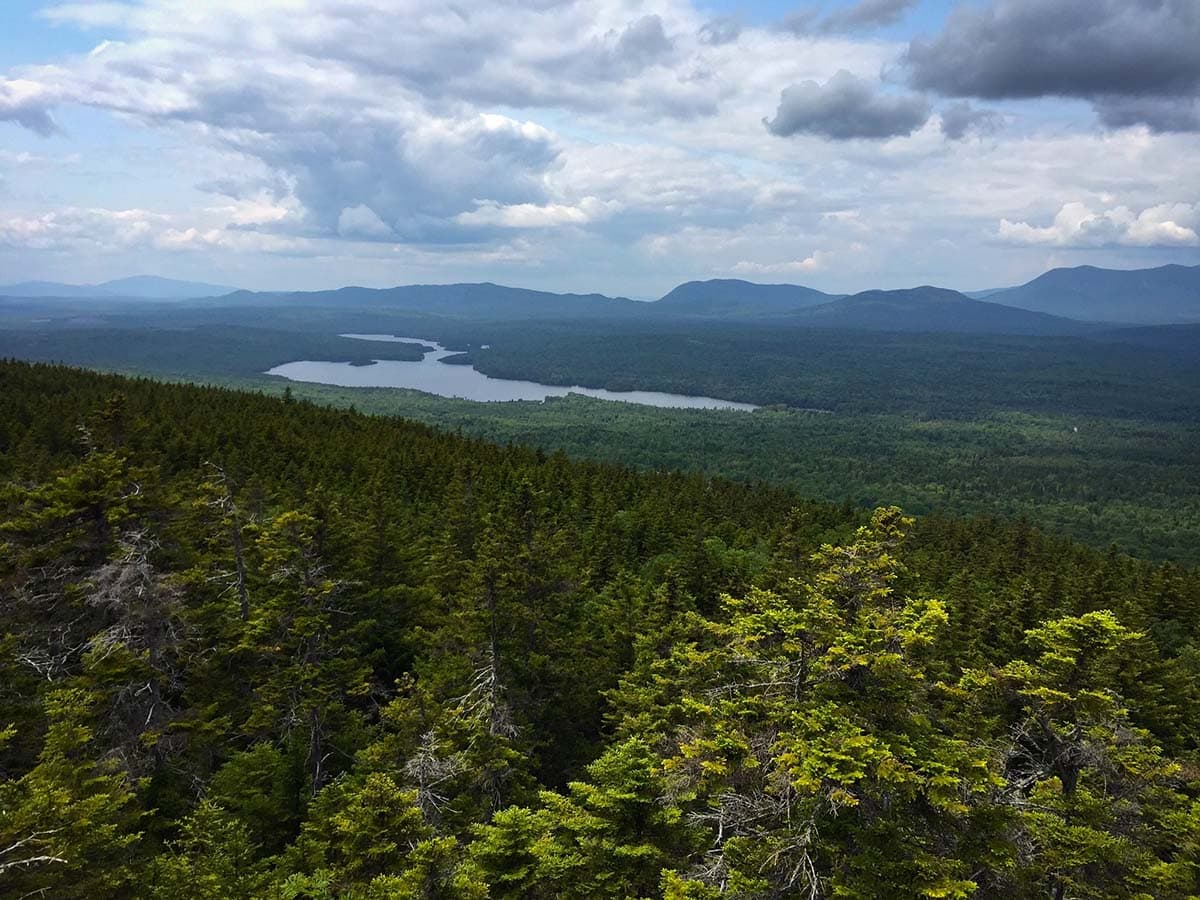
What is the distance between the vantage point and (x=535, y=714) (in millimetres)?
27703

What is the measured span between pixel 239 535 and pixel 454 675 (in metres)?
10.3

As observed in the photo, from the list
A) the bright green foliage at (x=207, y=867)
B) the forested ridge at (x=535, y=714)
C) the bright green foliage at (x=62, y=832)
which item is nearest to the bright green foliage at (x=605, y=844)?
the forested ridge at (x=535, y=714)

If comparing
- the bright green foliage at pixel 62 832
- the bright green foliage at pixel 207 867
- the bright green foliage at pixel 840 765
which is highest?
the bright green foliage at pixel 840 765

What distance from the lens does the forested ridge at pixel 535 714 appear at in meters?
11.6

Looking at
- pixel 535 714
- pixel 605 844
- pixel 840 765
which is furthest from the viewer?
pixel 535 714

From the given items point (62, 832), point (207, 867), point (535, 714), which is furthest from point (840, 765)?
point (535, 714)

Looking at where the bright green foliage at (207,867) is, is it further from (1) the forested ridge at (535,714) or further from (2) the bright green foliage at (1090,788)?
(2) the bright green foliage at (1090,788)

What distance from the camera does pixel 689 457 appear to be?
557 ft

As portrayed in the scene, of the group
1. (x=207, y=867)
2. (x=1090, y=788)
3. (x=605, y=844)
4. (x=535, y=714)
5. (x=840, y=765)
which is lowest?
(x=535, y=714)

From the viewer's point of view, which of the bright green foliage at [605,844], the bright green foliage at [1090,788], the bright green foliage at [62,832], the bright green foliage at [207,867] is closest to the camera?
the bright green foliage at [62,832]

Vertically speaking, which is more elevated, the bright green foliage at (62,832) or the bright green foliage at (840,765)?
the bright green foliage at (840,765)

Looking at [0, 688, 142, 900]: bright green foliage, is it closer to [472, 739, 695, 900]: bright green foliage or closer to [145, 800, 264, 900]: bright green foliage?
[145, 800, 264, 900]: bright green foliage

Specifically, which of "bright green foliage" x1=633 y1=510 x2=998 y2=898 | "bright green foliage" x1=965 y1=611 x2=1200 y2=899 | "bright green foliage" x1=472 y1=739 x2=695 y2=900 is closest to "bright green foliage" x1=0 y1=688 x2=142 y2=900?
"bright green foliage" x1=472 y1=739 x2=695 y2=900

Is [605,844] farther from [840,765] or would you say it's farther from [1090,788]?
[1090,788]
